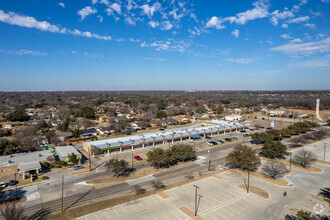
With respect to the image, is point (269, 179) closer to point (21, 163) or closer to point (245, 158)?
point (245, 158)

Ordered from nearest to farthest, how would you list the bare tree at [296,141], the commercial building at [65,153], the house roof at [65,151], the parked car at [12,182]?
1. the parked car at [12,182]
2. the commercial building at [65,153]
3. the house roof at [65,151]
4. the bare tree at [296,141]

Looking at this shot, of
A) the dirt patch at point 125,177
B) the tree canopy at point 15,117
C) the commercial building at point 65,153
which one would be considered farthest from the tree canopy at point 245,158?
the tree canopy at point 15,117

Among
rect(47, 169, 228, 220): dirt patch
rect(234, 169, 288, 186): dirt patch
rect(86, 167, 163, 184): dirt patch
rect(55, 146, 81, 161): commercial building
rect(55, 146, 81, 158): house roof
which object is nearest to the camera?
rect(47, 169, 228, 220): dirt patch

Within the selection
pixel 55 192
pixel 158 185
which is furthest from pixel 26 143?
pixel 158 185

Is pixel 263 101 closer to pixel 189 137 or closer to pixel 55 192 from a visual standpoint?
pixel 189 137

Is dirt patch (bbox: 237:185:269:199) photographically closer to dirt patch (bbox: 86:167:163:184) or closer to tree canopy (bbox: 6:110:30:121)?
dirt patch (bbox: 86:167:163:184)

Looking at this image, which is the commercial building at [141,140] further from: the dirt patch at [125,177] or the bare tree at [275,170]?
the bare tree at [275,170]

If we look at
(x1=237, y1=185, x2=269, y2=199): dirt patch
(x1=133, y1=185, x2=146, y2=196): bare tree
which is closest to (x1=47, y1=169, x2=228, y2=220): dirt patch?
(x1=133, y1=185, x2=146, y2=196): bare tree
